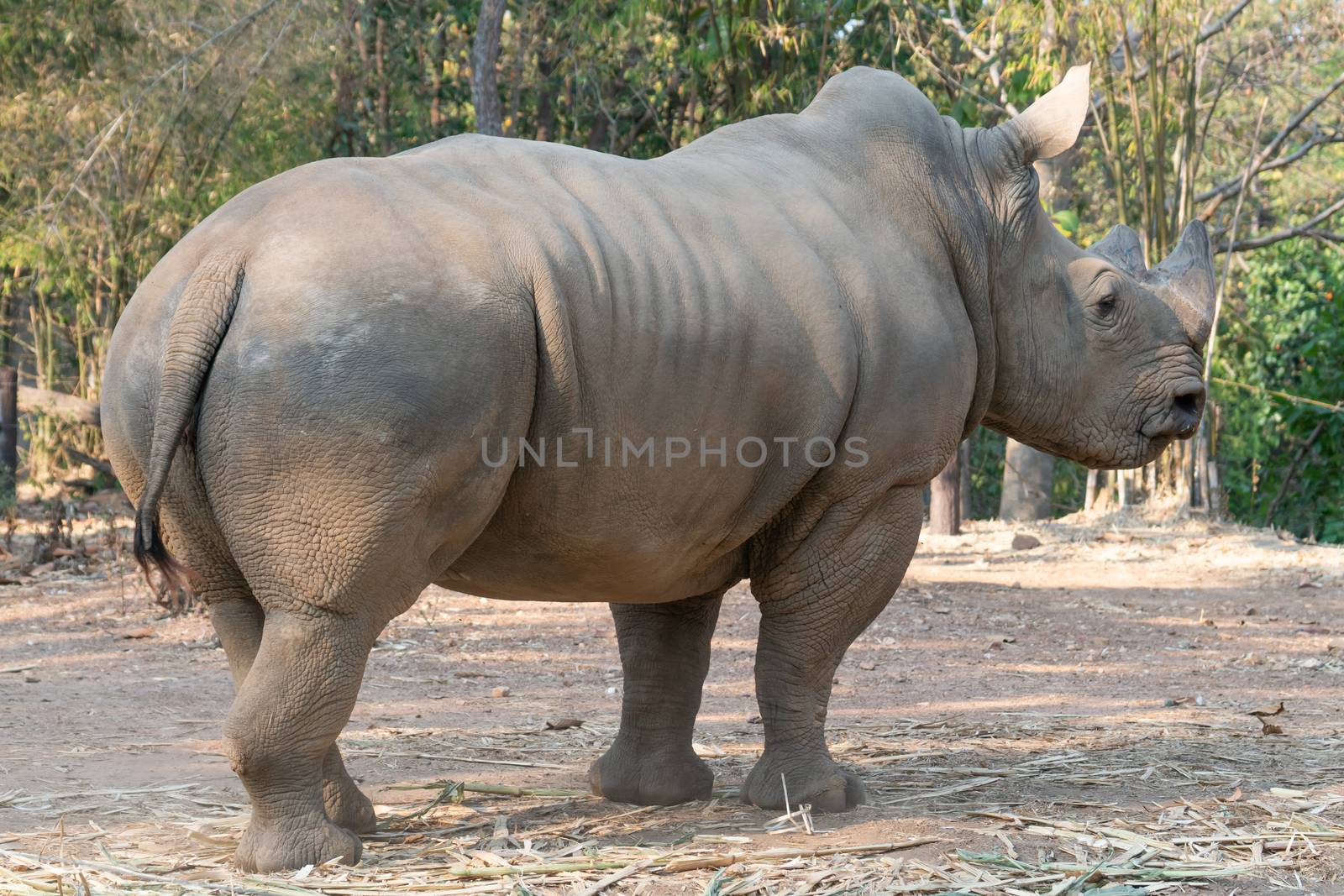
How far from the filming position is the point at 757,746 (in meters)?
5.60

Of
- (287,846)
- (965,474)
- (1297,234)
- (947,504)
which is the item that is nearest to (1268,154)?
(1297,234)

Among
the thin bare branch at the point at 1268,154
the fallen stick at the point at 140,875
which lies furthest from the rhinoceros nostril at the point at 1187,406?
the thin bare branch at the point at 1268,154

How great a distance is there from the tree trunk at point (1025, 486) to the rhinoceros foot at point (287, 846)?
1306 cm

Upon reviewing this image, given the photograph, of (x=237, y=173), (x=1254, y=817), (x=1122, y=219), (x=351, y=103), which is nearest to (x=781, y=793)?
(x=1254, y=817)

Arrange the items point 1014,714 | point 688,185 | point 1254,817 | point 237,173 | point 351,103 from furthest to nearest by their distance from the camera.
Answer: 1. point 351,103
2. point 237,173
3. point 1014,714
4. point 1254,817
5. point 688,185

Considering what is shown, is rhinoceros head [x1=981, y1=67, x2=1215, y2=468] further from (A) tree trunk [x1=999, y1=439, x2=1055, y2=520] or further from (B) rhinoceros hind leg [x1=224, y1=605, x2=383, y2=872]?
(A) tree trunk [x1=999, y1=439, x2=1055, y2=520]

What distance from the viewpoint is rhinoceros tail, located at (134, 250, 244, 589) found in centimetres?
323

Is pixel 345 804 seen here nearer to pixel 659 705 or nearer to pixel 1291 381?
pixel 659 705

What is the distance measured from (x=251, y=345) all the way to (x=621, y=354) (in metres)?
0.84

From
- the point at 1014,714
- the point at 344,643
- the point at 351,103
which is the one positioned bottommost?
the point at 1014,714

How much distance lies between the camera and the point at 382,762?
17.2 feet

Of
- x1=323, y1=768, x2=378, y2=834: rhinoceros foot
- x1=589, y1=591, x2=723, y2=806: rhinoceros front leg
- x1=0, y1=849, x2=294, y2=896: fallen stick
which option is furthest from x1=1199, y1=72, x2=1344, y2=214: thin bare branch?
x1=0, y1=849, x2=294, y2=896: fallen stick

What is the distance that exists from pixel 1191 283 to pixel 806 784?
6.54 ft

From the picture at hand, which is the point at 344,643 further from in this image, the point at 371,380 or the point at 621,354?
the point at 621,354
